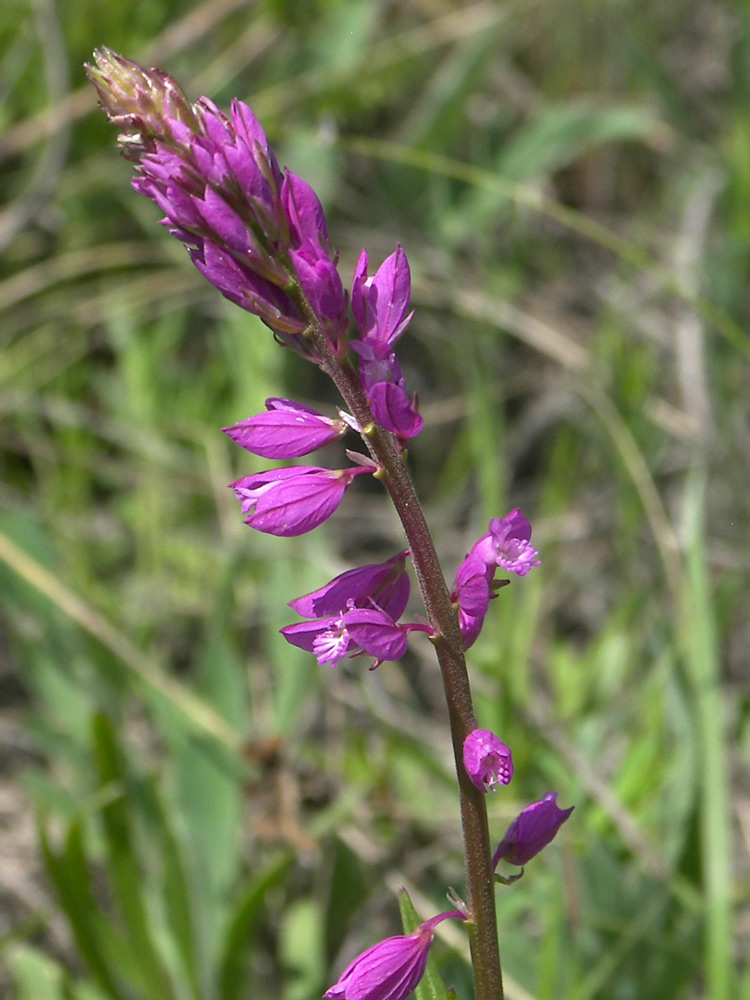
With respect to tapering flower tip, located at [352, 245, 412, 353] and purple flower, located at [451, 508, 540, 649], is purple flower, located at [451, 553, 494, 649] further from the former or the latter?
tapering flower tip, located at [352, 245, 412, 353]

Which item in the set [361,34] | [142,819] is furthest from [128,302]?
[142,819]

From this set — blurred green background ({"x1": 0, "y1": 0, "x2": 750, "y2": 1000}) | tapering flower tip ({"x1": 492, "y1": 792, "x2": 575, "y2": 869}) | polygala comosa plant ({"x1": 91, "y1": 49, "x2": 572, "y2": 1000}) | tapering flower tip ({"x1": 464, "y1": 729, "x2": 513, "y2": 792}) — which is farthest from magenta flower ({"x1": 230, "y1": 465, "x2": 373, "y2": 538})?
blurred green background ({"x1": 0, "y1": 0, "x2": 750, "y2": 1000})

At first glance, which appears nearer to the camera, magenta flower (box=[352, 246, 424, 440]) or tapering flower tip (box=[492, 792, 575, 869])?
magenta flower (box=[352, 246, 424, 440])

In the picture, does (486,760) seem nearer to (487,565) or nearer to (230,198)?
(487,565)

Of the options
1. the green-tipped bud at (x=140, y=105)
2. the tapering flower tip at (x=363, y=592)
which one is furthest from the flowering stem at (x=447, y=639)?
the green-tipped bud at (x=140, y=105)

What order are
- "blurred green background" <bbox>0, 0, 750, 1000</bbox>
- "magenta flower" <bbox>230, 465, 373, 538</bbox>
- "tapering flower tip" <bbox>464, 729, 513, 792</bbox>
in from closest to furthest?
"tapering flower tip" <bbox>464, 729, 513, 792</bbox> → "magenta flower" <bbox>230, 465, 373, 538</bbox> → "blurred green background" <bbox>0, 0, 750, 1000</bbox>

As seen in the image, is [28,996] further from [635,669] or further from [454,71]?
[454,71]
